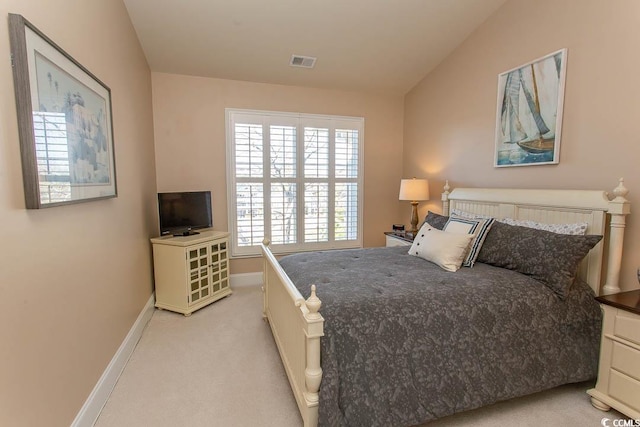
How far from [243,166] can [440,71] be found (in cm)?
262

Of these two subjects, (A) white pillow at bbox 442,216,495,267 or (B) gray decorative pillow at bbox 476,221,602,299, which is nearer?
(B) gray decorative pillow at bbox 476,221,602,299

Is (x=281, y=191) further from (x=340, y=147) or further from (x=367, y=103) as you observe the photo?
(x=367, y=103)

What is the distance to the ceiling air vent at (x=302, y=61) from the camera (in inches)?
138

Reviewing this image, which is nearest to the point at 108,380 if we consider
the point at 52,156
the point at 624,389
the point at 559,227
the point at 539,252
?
the point at 52,156

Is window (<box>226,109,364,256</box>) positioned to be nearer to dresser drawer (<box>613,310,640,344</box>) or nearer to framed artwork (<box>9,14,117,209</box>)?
framed artwork (<box>9,14,117,209</box>)

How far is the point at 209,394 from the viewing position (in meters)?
2.05

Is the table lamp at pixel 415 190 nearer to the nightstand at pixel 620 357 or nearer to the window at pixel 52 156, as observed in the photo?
the nightstand at pixel 620 357

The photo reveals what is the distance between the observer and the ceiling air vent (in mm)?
3493

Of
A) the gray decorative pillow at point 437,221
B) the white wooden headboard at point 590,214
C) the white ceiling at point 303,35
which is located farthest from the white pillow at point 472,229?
the white ceiling at point 303,35

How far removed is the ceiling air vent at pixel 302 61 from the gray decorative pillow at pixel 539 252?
258 cm

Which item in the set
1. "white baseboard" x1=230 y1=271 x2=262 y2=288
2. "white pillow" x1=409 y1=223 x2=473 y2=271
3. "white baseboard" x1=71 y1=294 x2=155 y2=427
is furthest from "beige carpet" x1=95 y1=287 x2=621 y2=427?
"white baseboard" x1=230 y1=271 x2=262 y2=288

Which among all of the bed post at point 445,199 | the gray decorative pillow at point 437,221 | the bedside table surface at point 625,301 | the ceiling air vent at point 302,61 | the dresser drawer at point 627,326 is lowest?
the dresser drawer at point 627,326

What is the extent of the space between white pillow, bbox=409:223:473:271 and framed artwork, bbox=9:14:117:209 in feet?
7.54

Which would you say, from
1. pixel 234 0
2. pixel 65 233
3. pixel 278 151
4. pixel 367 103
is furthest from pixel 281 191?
pixel 65 233
